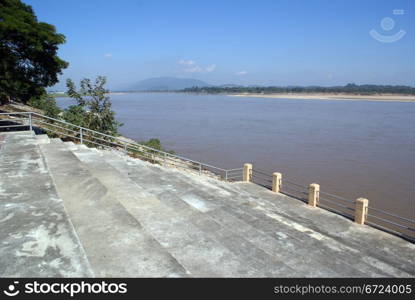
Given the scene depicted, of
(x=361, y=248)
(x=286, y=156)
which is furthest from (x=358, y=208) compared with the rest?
(x=286, y=156)

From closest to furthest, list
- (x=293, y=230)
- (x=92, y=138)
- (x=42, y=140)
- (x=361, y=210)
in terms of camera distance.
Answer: (x=293, y=230)
(x=361, y=210)
(x=42, y=140)
(x=92, y=138)

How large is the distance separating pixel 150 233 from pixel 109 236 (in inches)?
25.9

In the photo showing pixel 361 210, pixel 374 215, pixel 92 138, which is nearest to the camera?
pixel 361 210

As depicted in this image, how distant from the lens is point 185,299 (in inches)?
135

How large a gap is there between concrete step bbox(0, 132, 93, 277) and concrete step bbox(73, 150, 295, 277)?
1.34 m

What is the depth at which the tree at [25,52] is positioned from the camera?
14945 mm

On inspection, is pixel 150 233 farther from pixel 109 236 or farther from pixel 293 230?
pixel 293 230

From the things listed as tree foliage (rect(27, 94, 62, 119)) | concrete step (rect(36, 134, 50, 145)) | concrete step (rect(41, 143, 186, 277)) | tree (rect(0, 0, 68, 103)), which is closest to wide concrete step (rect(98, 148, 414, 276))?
concrete step (rect(41, 143, 186, 277))

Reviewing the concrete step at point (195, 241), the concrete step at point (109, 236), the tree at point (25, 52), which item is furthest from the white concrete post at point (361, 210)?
the tree at point (25, 52)

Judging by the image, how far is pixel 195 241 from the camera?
4988 mm

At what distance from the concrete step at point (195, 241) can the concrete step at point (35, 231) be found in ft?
4.40

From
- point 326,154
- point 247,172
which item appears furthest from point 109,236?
point 326,154

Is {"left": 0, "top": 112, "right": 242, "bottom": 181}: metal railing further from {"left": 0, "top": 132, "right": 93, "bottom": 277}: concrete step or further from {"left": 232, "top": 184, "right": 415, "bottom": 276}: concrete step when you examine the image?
{"left": 0, "top": 132, "right": 93, "bottom": 277}: concrete step

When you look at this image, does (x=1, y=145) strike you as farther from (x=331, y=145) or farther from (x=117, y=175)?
(x=331, y=145)
